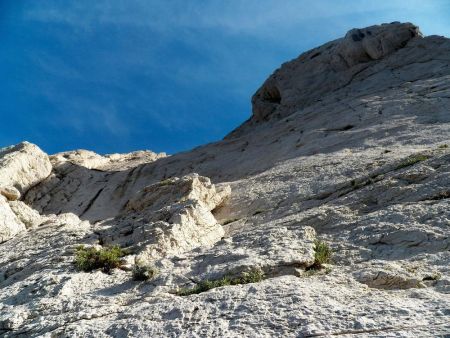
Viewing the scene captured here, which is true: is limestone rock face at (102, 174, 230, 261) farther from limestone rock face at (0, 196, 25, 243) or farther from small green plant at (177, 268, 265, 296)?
limestone rock face at (0, 196, 25, 243)

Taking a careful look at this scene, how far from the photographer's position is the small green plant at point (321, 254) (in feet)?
38.2

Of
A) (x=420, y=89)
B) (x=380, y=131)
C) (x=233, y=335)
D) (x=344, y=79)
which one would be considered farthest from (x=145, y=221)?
(x=344, y=79)

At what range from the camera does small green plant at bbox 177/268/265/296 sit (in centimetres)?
1098

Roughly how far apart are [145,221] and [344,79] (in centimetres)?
3322

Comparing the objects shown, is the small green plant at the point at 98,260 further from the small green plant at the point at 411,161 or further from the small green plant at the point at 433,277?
the small green plant at the point at 411,161

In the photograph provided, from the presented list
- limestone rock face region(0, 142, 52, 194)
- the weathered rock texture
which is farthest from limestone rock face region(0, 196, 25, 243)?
limestone rock face region(0, 142, 52, 194)

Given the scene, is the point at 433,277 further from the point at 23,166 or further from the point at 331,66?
the point at 331,66

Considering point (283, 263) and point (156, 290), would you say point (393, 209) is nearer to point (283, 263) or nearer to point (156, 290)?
point (283, 263)

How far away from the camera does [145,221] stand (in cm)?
1664

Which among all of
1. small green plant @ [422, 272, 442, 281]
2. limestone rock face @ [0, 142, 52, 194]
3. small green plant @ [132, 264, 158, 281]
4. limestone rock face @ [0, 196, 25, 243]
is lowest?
small green plant @ [422, 272, 442, 281]

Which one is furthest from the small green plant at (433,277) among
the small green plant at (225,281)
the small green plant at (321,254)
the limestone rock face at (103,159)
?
the limestone rock face at (103,159)

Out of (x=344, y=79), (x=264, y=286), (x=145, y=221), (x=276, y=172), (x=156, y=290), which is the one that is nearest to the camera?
(x=264, y=286)

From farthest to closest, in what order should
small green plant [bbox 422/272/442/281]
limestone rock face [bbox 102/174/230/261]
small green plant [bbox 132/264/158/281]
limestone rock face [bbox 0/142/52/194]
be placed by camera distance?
limestone rock face [bbox 0/142/52/194], limestone rock face [bbox 102/174/230/261], small green plant [bbox 132/264/158/281], small green plant [bbox 422/272/442/281]

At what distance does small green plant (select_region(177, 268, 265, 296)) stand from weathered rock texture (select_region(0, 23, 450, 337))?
0.20 m
